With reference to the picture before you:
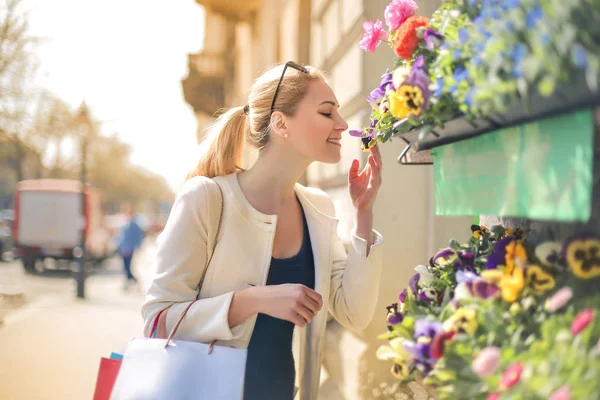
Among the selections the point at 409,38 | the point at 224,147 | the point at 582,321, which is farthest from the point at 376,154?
the point at 582,321

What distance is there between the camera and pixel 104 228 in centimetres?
1897

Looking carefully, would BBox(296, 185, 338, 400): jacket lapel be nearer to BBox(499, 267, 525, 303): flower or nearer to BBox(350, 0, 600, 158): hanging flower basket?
BBox(350, 0, 600, 158): hanging flower basket

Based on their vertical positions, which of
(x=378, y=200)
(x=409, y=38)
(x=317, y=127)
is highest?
(x=409, y=38)

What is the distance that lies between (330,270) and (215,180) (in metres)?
0.56

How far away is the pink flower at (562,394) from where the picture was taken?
2.72 feet

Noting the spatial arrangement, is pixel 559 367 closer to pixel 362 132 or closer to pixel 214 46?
pixel 362 132

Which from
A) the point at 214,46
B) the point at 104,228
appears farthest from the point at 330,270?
the point at 104,228

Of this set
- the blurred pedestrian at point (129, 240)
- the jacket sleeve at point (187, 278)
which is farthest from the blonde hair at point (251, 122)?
the blurred pedestrian at point (129, 240)

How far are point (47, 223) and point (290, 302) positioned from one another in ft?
50.8

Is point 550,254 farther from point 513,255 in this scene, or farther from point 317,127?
point 317,127

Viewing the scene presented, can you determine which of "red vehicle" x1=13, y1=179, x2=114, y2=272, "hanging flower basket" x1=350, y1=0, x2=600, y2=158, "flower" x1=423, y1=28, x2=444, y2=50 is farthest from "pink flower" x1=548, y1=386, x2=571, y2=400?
"red vehicle" x1=13, y1=179, x2=114, y2=272

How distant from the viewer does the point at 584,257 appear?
99 cm

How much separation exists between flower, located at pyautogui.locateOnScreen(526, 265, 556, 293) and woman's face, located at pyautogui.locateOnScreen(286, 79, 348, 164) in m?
1.12

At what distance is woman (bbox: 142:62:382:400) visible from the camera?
185 cm
